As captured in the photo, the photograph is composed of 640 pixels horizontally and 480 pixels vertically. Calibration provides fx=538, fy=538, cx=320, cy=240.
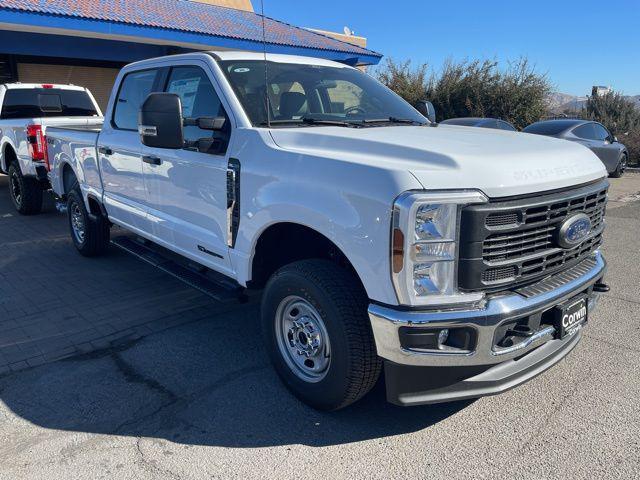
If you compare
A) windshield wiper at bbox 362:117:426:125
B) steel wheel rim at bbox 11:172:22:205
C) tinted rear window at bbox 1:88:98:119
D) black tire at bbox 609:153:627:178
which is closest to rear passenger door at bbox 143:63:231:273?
windshield wiper at bbox 362:117:426:125

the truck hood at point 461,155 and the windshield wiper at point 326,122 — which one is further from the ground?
the windshield wiper at point 326,122

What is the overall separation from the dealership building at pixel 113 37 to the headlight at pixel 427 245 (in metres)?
12.5

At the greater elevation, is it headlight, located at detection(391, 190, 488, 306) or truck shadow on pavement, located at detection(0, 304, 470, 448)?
headlight, located at detection(391, 190, 488, 306)

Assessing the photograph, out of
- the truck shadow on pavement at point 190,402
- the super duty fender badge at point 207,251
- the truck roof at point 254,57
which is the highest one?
the truck roof at point 254,57

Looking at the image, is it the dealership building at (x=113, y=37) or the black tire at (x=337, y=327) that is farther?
the dealership building at (x=113, y=37)

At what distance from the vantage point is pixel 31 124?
816 cm

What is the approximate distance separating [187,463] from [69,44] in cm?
1548

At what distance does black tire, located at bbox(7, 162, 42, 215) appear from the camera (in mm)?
8922

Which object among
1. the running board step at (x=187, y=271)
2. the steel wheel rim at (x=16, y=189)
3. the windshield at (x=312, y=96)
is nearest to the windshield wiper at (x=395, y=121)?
the windshield at (x=312, y=96)

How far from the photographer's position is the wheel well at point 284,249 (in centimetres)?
330

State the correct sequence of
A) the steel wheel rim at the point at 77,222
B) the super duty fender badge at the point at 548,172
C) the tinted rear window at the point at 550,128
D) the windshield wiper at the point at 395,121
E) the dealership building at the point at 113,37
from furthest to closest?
the dealership building at the point at 113,37, the tinted rear window at the point at 550,128, the steel wheel rim at the point at 77,222, the windshield wiper at the point at 395,121, the super duty fender badge at the point at 548,172

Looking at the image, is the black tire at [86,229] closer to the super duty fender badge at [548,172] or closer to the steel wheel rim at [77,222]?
the steel wheel rim at [77,222]

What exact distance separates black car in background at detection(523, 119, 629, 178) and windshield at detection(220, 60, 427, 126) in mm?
8347

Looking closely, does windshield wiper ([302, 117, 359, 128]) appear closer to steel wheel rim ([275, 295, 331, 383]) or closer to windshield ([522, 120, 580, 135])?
steel wheel rim ([275, 295, 331, 383])
